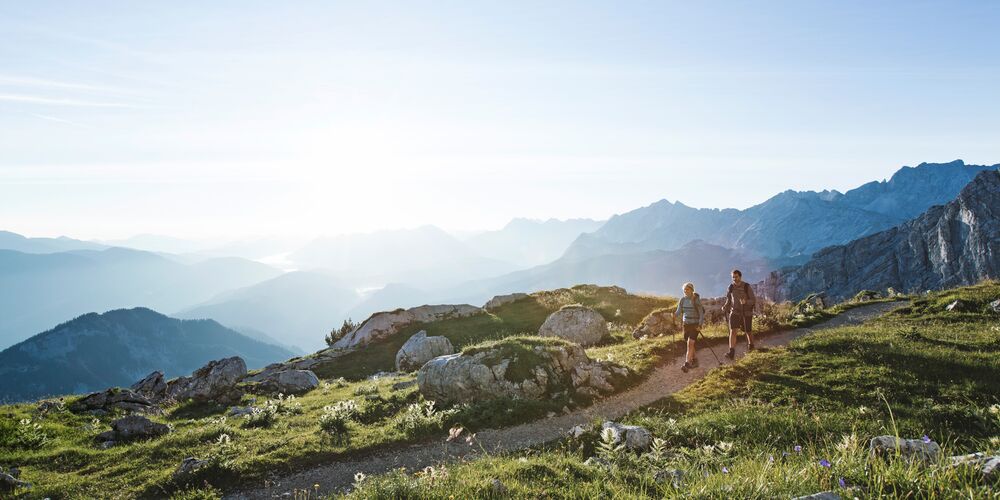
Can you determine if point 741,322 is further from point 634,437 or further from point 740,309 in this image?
point 634,437

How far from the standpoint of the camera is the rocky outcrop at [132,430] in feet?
66.8

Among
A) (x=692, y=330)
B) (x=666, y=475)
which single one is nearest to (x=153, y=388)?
(x=692, y=330)

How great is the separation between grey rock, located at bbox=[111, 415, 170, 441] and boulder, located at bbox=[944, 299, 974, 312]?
135 feet

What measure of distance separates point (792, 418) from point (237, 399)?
29.4m

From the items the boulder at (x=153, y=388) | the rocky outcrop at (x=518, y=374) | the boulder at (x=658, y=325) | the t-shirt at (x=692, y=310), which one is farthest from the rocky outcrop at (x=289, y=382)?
the t-shirt at (x=692, y=310)

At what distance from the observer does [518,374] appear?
22.5 meters

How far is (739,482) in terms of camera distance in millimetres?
6922

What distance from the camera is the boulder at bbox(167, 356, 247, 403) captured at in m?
30.8

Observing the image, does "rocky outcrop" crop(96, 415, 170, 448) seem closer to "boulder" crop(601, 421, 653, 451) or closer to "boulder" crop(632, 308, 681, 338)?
"boulder" crop(601, 421, 653, 451)

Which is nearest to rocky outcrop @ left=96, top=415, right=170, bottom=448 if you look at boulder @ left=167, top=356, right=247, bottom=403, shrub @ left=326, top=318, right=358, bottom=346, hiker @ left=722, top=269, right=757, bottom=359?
boulder @ left=167, top=356, right=247, bottom=403

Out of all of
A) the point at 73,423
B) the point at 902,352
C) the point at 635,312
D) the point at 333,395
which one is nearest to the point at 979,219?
the point at 635,312

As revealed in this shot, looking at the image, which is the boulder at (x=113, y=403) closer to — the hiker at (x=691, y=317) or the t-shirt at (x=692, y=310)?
the hiker at (x=691, y=317)

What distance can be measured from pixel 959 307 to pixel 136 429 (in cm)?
4262

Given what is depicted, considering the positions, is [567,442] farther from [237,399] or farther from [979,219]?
[979,219]
